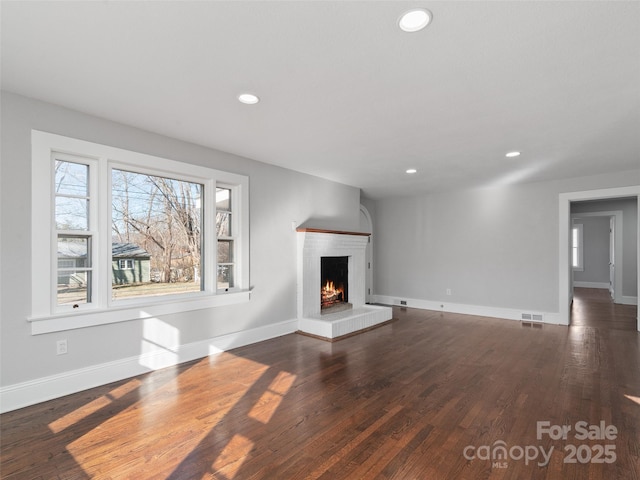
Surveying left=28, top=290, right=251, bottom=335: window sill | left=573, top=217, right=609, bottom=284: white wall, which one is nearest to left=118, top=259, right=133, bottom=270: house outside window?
left=28, top=290, right=251, bottom=335: window sill

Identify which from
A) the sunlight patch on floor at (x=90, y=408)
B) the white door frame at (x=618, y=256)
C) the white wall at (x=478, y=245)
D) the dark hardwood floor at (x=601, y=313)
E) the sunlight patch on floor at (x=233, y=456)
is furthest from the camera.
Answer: the white door frame at (x=618, y=256)

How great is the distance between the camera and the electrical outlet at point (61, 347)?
A: 9.30 ft

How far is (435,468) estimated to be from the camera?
6.24ft

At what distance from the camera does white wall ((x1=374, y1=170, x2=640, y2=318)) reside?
5734 millimetres

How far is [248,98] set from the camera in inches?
105

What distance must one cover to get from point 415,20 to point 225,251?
343 cm

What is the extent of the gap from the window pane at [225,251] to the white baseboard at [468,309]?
452 cm

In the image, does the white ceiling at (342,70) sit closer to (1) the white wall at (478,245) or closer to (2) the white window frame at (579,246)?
(1) the white wall at (478,245)

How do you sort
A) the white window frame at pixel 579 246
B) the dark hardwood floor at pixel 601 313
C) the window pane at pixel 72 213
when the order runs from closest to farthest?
1. the window pane at pixel 72 213
2. the dark hardwood floor at pixel 601 313
3. the white window frame at pixel 579 246

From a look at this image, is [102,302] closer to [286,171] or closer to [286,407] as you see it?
[286,407]

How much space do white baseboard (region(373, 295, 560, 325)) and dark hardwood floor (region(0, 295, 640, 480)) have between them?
1.63 metres

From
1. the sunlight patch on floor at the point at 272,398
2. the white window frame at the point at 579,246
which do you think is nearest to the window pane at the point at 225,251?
the sunlight patch on floor at the point at 272,398

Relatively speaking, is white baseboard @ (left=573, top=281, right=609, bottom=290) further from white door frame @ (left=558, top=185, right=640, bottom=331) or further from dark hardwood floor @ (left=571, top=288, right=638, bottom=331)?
white door frame @ (left=558, top=185, right=640, bottom=331)

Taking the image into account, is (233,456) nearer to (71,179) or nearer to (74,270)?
(74,270)
